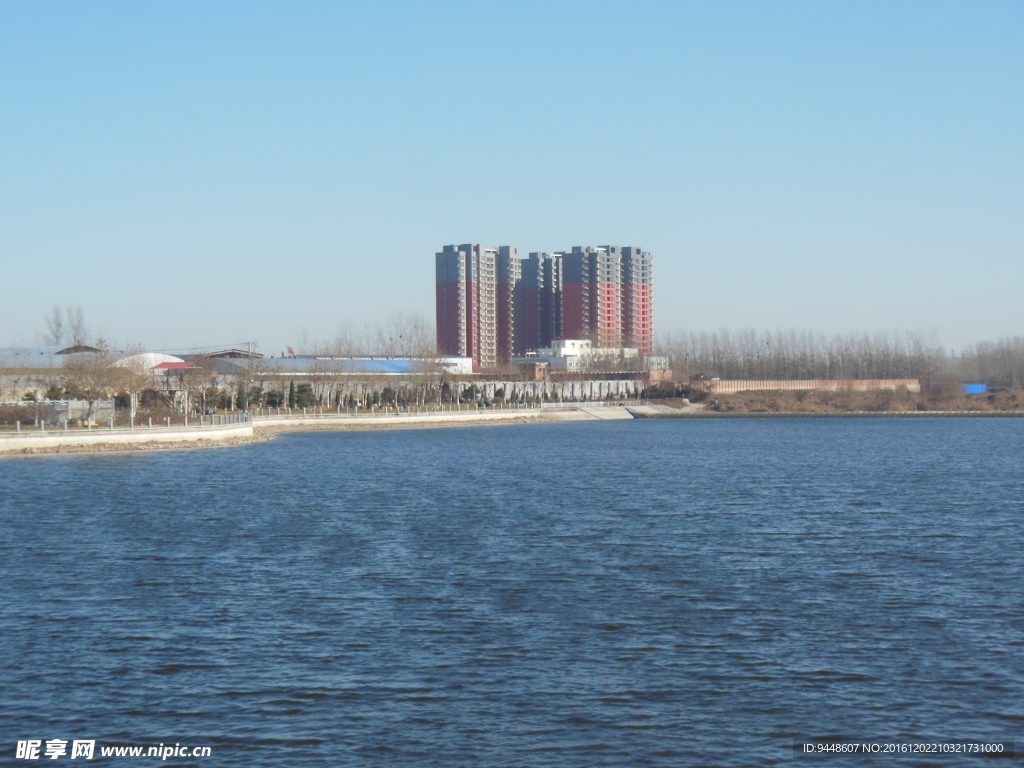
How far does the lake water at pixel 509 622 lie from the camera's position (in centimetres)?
973

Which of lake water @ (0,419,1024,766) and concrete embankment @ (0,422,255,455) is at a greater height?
concrete embankment @ (0,422,255,455)

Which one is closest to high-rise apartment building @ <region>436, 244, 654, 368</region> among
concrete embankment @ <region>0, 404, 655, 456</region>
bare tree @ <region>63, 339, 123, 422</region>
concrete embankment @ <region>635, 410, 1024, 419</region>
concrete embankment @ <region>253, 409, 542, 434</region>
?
concrete embankment @ <region>635, 410, 1024, 419</region>

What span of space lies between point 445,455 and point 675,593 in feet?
96.7

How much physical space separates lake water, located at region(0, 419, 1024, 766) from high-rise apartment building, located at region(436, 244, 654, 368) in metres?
112

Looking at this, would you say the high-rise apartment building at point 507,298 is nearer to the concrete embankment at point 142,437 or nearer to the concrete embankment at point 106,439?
the concrete embankment at point 142,437

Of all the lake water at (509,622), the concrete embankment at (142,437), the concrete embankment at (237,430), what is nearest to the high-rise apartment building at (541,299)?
the concrete embankment at (237,430)

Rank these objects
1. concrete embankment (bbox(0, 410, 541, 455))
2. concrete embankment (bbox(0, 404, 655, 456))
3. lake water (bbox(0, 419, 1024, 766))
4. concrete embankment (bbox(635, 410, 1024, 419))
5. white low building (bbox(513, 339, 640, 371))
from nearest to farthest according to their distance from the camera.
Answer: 1. lake water (bbox(0, 419, 1024, 766))
2. concrete embankment (bbox(0, 410, 541, 455))
3. concrete embankment (bbox(0, 404, 655, 456))
4. concrete embankment (bbox(635, 410, 1024, 419))
5. white low building (bbox(513, 339, 640, 371))

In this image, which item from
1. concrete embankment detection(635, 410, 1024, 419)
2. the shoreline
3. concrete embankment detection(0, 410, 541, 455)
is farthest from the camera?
concrete embankment detection(635, 410, 1024, 419)

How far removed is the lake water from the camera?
973cm

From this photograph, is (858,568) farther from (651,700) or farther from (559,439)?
(559,439)

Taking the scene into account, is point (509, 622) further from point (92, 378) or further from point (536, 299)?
point (536, 299)

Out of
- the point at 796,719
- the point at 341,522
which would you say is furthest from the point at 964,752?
the point at 341,522

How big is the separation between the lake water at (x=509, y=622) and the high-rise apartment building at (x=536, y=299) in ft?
367

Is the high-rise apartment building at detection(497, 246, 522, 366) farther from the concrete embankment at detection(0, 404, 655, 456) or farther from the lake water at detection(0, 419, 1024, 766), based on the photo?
the lake water at detection(0, 419, 1024, 766)
